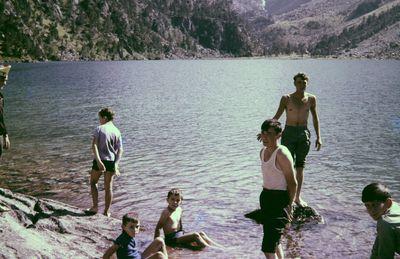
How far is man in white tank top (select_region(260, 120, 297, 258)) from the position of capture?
7.64m

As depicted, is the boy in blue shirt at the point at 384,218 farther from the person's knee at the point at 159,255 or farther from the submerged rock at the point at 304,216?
the submerged rock at the point at 304,216

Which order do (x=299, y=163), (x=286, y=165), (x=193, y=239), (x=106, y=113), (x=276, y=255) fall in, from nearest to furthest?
(x=286, y=165) < (x=276, y=255) < (x=193, y=239) < (x=106, y=113) < (x=299, y=163)

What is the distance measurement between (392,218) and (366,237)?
23.2ft

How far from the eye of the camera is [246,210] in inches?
558

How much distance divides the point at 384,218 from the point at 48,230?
7.13 m

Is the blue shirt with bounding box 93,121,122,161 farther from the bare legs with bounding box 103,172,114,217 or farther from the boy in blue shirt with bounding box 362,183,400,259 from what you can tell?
the boy in blue shirt with bounding box 362,183,400,259

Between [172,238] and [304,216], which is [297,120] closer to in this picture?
[304,216]

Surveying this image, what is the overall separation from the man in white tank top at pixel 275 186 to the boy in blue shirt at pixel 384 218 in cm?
224

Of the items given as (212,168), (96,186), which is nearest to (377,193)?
(96,186)

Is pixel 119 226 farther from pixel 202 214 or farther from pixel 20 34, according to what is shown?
pixel 20 34

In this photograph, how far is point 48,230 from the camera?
1004cm

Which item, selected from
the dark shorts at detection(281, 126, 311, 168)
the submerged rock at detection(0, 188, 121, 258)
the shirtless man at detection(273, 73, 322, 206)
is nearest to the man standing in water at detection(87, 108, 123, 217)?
the submerged rock at detection(0, 188, 121, 258)

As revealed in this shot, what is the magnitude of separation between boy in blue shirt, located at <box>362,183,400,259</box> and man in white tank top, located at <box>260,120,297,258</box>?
88.2 inches

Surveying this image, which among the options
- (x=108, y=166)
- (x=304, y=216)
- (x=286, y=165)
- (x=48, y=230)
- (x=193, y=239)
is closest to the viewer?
(x=286, y=165)
